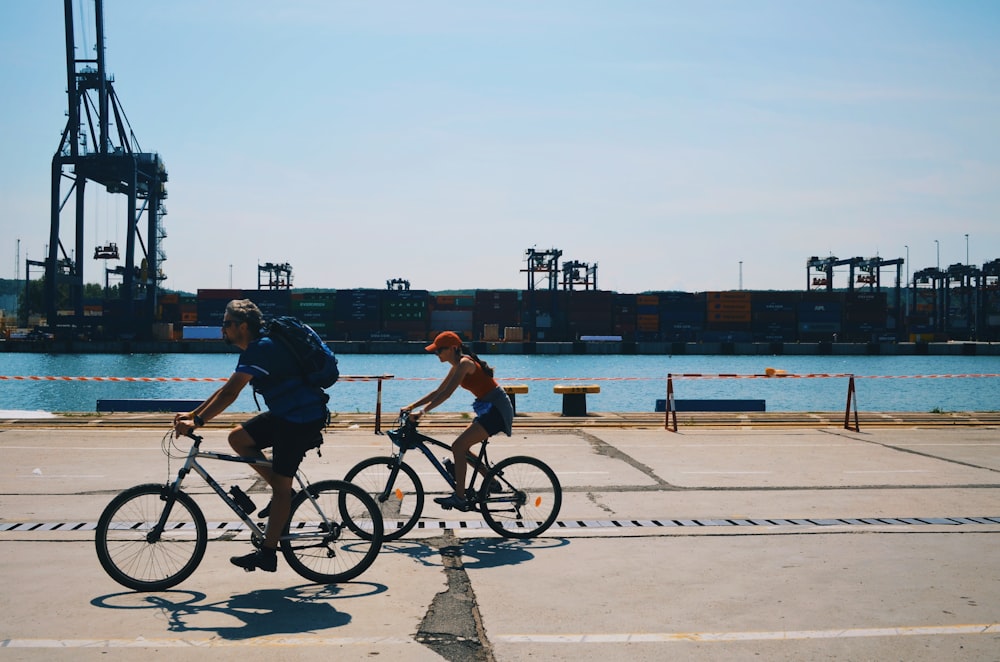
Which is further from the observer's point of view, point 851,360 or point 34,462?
point 851,360

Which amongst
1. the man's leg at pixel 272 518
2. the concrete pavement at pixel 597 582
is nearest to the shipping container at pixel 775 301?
the concrete pavement at pixel 597 582

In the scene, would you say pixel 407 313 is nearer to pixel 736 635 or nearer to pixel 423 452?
pixel 423 452

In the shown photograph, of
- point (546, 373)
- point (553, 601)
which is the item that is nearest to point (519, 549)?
point (553, 601)

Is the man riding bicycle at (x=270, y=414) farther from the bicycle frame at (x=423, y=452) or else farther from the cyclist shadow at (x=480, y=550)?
the bicycle frame at (x=423, y=452)

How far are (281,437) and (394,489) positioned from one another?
1.98 metres

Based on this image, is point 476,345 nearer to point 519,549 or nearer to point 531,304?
point 531,304

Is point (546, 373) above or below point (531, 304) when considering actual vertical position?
below

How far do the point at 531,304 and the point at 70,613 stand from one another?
119 m

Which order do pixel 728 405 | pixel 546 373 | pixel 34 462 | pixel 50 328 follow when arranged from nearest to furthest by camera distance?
pixel 34 462 → pixel 728 405 → pixel 546 373 → pixel 50 328

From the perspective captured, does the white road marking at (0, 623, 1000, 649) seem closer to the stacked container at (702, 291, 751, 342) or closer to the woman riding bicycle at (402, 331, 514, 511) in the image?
the woman riding bicycle at (402, 331, 514, 511)

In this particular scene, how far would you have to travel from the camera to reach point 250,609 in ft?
17.1

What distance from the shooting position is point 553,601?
540 cm

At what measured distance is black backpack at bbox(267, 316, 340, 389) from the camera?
5492mm

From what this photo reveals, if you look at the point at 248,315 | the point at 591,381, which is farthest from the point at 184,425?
the point at 591,381
